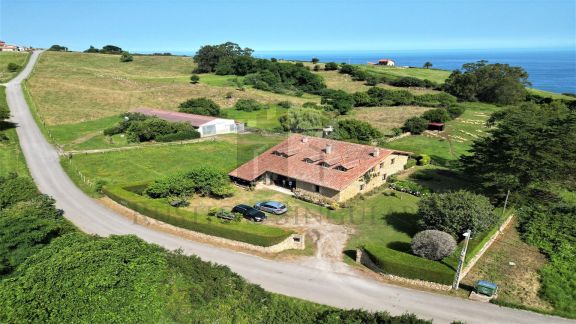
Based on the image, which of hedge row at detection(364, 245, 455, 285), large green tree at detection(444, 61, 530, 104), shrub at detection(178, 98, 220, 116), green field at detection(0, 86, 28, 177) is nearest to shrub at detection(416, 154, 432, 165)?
hedge row at detection(364, 245, 455, 285)

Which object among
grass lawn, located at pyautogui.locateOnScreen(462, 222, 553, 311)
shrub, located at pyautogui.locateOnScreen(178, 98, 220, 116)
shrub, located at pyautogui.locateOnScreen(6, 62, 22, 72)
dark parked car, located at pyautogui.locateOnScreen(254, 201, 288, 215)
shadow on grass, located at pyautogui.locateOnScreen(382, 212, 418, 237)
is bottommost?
grass lawn, located at pyautogui.locateOnScreen(462, 222, 553, 311)

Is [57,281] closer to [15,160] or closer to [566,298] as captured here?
[566,298]

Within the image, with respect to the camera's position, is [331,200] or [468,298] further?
[331,200]

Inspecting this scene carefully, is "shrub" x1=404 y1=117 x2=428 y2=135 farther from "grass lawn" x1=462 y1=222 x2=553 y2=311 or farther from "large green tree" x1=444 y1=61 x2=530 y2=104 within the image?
"grass lawn" x1=462 y1=222 x2=553 y2=311

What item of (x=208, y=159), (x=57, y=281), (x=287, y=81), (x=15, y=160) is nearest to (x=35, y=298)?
(x=57, y=281)

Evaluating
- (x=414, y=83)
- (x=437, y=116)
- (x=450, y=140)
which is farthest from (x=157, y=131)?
(x=414, y=83)

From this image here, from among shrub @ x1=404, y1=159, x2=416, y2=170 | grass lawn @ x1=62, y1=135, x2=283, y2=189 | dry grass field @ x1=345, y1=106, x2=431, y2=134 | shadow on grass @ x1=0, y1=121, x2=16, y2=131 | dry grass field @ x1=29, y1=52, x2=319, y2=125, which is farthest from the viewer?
dry grass field @ x1=29, y1=52, x2=319, y2=125
